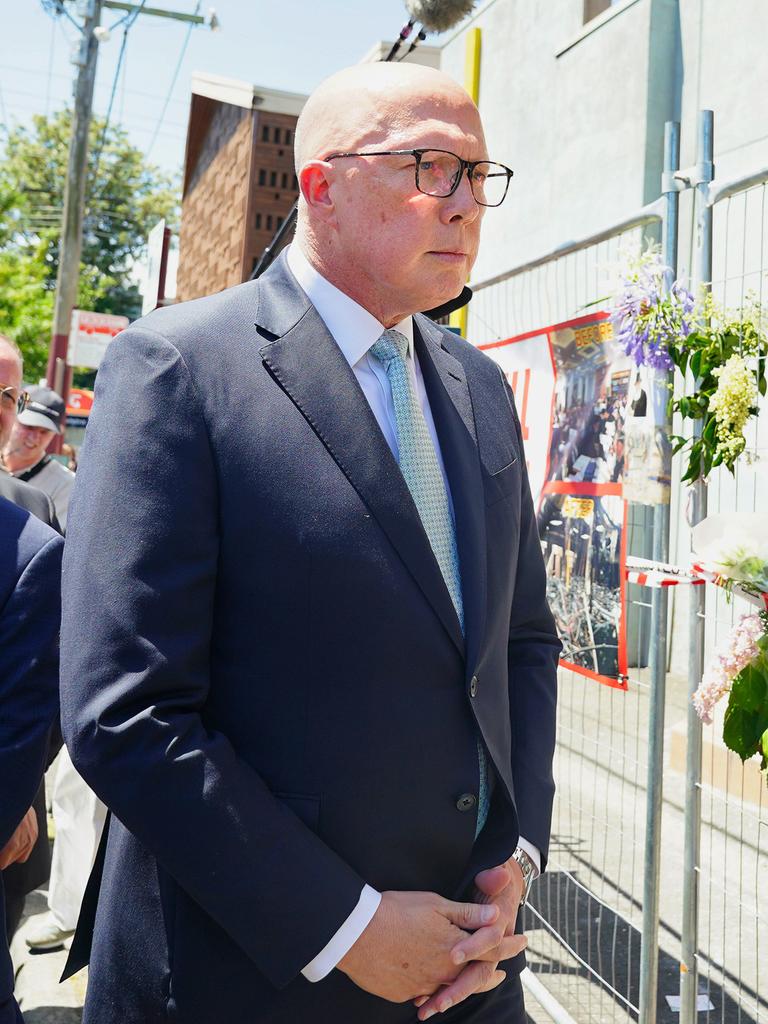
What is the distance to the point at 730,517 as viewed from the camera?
2.03m

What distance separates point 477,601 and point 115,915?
776 mm

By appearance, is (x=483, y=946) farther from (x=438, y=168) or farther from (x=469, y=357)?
(x=438, y=168)

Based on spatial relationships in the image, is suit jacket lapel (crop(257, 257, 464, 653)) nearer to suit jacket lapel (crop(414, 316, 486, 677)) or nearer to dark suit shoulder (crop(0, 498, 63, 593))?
suit jacket lapel (crop(414, 316, 486, 677))

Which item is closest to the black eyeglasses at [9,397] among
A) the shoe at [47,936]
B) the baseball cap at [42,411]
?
the shoe at [47,936]

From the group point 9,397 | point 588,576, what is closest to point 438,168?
point 9,397

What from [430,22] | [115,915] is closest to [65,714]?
[115,915]

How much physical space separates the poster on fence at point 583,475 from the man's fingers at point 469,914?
146 centimetres

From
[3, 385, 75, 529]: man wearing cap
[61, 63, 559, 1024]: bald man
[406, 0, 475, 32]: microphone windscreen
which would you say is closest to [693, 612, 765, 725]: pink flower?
[61, 63, 559, 1024]: bald man

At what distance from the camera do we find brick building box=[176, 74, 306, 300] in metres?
19.9

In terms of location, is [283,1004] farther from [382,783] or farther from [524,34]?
[524,34]

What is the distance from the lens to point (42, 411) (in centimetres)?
533

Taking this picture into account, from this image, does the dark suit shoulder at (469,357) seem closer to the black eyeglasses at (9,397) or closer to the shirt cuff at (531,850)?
the shirt cuff at (531,850)

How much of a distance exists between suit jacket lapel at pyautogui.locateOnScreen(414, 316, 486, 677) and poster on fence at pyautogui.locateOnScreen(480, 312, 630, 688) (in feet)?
3.20

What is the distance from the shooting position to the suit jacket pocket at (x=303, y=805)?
4.98ft
